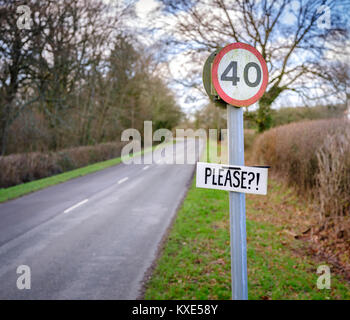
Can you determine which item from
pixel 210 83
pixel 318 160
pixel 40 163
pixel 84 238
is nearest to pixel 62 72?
pixel 40 163

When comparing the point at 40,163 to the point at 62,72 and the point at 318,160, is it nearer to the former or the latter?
the point at 62,72

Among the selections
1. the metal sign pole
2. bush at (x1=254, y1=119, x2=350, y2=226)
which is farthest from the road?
bush at (x1=254, y1=119, x2=350, y2=226)

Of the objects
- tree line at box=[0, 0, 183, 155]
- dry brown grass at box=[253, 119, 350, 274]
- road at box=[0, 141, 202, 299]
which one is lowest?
road at box=[0, 141, 202, 299]

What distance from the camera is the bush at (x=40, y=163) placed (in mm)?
13187

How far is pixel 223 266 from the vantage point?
4645mm

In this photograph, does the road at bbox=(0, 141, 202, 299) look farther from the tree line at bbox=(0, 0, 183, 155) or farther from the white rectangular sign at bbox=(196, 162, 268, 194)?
the tree line at bbox=(0, 0, 183, 155)

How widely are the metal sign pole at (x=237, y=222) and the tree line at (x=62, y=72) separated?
13.9 m

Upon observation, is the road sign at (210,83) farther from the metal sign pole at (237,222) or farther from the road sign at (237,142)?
the metal sign pole at (237,222)

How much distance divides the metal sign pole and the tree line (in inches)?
548

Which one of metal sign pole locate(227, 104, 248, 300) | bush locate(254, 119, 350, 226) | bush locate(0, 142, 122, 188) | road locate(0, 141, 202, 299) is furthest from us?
bush locate(0, 142, 122, 188)

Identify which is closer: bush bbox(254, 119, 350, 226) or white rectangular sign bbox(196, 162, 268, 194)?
white rectangular sign bbox(196, 162, 268, 194)

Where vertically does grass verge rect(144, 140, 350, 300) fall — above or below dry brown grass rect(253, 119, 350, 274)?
below

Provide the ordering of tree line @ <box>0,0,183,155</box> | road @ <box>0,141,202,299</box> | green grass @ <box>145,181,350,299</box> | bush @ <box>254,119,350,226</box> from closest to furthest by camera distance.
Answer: green grass @ <box>145,181,350,299</box>, road @ <box>0,141,202,299</box>, bush @ <box>254,119,350,226</box>, tree line @ <box>0,0,183,155</box>

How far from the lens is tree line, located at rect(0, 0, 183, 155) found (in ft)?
51.2
